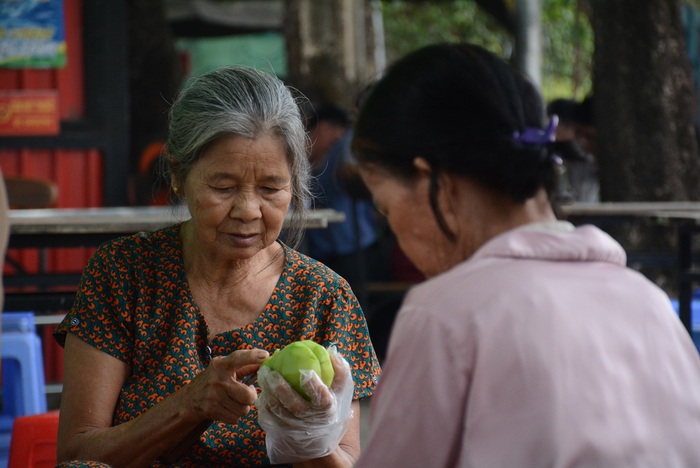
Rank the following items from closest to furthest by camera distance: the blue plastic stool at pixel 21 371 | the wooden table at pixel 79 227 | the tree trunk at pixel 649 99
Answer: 1. the blue plastic stool at pixel 21 371
2. the wooden table at pixel 79 227
3. the tree trunk at pixel 649 99

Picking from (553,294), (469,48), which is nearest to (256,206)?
(469,48)

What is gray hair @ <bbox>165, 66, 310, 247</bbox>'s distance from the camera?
2359mm

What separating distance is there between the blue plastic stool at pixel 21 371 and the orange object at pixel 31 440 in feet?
2.92

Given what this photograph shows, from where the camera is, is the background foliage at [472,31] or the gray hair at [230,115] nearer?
the gray hair at [230,115]

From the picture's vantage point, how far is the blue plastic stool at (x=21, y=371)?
3.68 m

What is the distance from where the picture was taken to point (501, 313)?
138 cm

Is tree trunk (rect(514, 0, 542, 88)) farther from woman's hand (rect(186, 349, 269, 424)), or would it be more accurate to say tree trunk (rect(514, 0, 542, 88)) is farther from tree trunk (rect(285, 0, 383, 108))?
woman's hand (rect(186, 349, 269, 424))

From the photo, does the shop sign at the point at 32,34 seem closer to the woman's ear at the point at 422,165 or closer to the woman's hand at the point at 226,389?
the woman's hand at the point at 226,389

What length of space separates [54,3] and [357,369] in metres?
4.86

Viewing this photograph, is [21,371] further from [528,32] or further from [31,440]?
[528,32]

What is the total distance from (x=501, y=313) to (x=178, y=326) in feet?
3.72

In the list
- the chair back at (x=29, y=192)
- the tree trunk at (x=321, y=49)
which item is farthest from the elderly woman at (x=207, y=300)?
the tree trunk at (x=321, y=49)

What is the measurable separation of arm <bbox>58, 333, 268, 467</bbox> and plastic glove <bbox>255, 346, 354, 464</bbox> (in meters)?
0.07

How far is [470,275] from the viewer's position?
144cm
